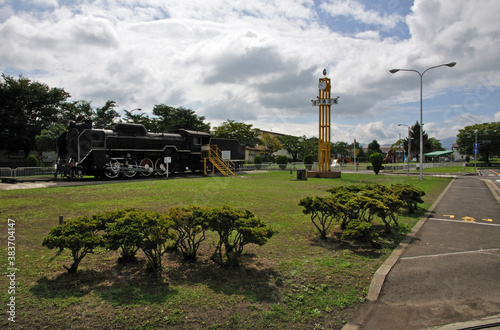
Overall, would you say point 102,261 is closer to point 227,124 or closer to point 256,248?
point 256,248

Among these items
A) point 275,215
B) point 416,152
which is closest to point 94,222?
point 275,215

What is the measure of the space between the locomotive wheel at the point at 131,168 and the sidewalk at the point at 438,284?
21604mm

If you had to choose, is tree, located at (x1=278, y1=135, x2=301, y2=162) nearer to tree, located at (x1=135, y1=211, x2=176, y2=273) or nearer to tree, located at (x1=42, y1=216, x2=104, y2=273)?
tree, located at (x1=135, y1=211, x2=176, y2=273)

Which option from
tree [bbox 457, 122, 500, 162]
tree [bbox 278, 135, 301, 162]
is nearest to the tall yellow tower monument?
tree [bbox 278, 135, 301, 162]

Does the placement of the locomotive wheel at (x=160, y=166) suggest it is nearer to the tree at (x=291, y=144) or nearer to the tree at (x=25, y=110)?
the tree at (x=25, y=110)

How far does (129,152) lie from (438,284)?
2347 centimetres

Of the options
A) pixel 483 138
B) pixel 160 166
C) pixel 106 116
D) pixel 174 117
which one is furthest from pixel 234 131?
pixel 483 138

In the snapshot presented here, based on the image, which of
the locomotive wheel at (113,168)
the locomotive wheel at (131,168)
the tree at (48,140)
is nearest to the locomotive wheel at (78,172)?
the locomotive wheel at (113,168)

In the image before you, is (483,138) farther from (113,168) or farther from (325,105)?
(113,168)

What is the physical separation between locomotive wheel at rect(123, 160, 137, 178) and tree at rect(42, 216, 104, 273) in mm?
20499

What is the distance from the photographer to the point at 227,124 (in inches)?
2222

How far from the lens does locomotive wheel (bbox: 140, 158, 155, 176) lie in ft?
84.1

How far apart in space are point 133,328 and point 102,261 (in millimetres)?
2455

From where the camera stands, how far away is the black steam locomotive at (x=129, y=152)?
21.9 meters
